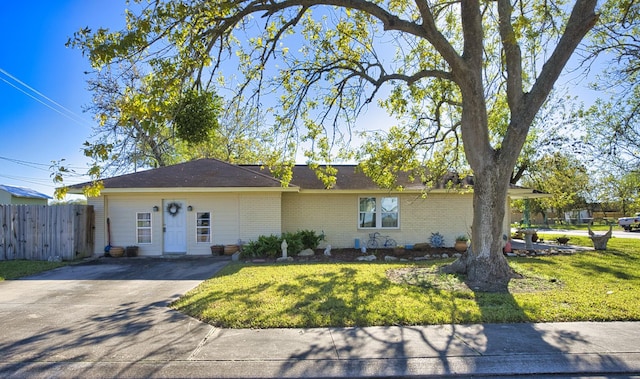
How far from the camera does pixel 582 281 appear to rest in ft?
29.0

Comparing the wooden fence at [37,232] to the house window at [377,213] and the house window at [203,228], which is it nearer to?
the house window at [203,228]

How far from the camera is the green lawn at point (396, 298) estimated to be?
596cm

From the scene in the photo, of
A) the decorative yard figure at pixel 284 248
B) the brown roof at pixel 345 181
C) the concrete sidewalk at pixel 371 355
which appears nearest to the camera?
the concrete sidewalk at pixel 371 355

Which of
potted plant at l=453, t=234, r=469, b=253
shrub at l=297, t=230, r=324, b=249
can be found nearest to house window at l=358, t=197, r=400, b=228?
shrub at l=297, t=230, r=324, b=249

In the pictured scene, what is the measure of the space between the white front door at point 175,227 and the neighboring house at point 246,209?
0.04 metres

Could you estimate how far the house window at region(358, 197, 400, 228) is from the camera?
16.1 meters

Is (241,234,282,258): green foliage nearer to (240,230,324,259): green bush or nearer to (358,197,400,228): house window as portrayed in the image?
(240,230,324,259): green bush

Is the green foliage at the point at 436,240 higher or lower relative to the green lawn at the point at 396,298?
higher

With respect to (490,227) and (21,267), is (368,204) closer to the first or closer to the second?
(490,227)

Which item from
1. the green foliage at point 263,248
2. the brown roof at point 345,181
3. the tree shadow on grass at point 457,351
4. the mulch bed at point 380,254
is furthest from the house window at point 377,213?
the tree shadow on grass at point 457,351

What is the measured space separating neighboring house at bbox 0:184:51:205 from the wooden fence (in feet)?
52.6

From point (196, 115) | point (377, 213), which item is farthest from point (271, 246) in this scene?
point (196, 115)

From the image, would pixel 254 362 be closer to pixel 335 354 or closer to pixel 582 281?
pixel 335 354

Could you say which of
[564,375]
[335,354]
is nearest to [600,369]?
[564,375]
